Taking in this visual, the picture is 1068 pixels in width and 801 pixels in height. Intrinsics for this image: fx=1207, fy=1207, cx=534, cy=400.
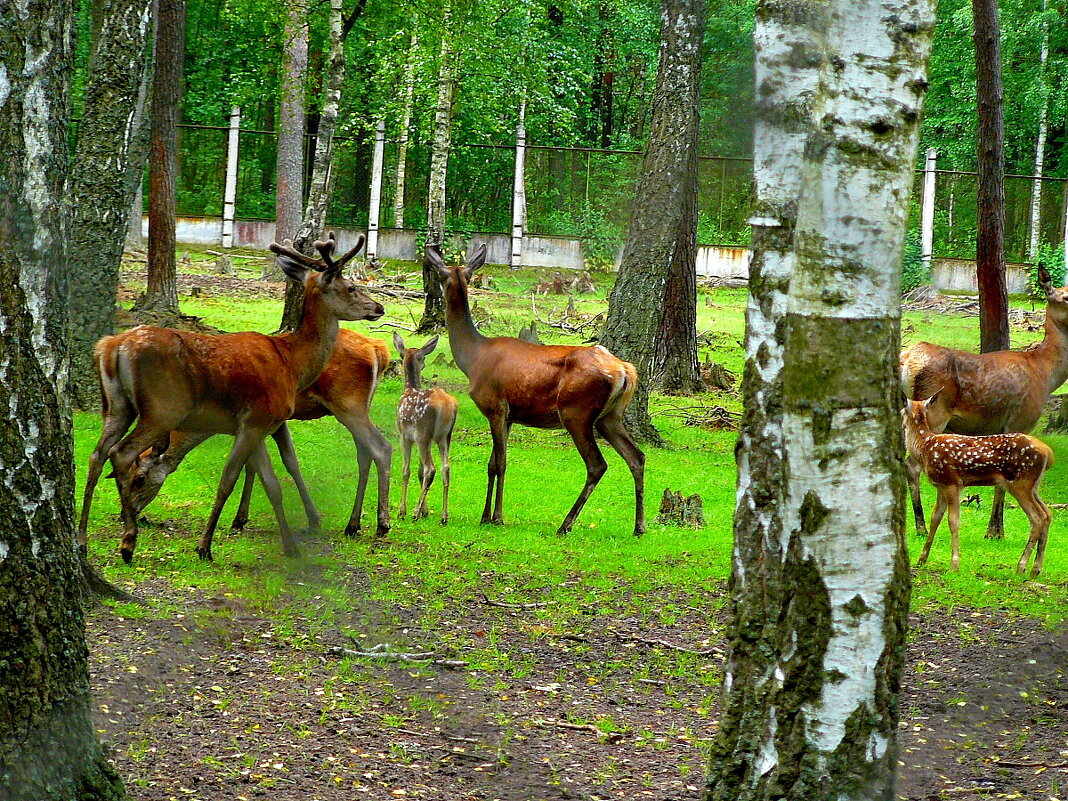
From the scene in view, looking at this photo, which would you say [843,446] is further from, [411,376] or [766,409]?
[411,376]

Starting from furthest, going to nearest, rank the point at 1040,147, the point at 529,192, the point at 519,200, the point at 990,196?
the point at 1040,147 < the point at 529,192 < the point at 519,200 < the point at 990,196

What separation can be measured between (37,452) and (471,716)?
2.39 metres

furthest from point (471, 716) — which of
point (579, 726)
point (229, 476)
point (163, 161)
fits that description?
point (163, 161)

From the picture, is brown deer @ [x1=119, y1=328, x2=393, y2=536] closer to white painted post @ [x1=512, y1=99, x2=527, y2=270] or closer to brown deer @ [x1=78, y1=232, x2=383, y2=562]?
brown deer @ [x1=78, y1=232, x2=383, y2=562]

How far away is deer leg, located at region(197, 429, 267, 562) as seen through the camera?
7.21 metres

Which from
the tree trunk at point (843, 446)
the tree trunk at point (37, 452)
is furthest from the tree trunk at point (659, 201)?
the tree trunk at point (37, 452)

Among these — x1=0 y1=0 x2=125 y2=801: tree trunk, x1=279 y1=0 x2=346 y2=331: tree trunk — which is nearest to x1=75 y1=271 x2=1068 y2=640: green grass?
x1=279 y1=0 x2=346 y2=331: tree trunk

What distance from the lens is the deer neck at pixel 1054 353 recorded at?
33.1 feet

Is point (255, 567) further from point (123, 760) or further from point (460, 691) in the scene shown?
point (123, 760)

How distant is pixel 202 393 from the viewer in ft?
24.0

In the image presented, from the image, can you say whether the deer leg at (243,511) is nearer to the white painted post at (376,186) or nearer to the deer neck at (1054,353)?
the deer neck at (1054,353)

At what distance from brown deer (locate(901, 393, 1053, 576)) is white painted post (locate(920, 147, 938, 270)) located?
21456 mm

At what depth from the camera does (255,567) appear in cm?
732

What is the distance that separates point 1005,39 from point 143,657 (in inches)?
1227
